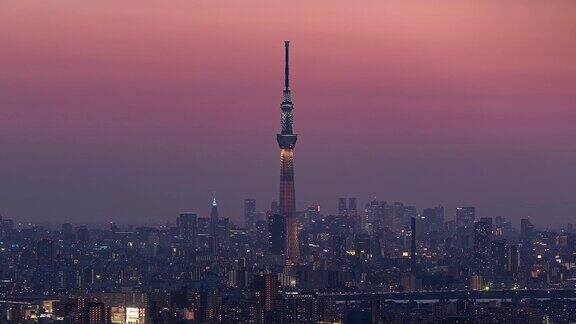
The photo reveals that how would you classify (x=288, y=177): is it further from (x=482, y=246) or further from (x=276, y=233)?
(x=482, y=246)

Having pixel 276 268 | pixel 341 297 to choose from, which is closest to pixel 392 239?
pixel 276 268

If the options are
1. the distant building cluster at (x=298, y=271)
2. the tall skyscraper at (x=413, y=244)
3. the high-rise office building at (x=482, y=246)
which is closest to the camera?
the distant building cluster at (x=298, y=271)

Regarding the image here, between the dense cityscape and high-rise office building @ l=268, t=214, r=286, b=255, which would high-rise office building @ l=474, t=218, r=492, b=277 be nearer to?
the dense cityscape

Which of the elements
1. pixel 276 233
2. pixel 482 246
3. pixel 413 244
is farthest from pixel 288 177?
pixel 482 246

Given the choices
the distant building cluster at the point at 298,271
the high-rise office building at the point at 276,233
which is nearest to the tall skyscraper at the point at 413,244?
the distant building cluster at the point at 298,271

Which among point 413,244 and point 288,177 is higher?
point 288,177

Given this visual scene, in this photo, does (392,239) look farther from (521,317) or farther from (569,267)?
(521,317)

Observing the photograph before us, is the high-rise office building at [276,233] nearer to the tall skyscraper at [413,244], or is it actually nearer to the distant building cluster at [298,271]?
the distant building cluster at [298,271]
